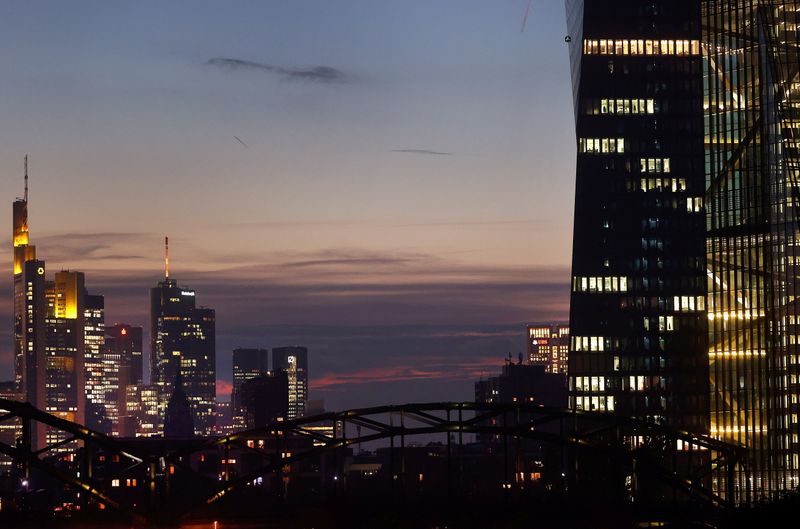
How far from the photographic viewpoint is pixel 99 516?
146250 mm

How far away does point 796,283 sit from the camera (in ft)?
638

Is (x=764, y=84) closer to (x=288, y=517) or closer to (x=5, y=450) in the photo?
(x=288, y=517)

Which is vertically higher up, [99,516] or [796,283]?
[796,283]

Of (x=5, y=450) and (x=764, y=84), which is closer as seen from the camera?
(x=5, y=450)

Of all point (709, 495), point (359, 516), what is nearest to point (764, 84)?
point (709, 495)

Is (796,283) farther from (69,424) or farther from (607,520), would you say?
(69,424)

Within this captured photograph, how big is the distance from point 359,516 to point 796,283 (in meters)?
63.5

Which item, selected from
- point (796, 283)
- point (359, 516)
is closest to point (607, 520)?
point (359, 516)

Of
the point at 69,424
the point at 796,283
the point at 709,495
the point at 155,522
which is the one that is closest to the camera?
the point at 69,424

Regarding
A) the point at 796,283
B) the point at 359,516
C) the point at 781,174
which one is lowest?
the point at 359,516

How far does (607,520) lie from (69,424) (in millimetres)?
43011

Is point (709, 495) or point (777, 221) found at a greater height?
point (777, 221)

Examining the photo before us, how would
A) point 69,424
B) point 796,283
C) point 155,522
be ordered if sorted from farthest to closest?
point 796,283
point 155,522
point 69,424

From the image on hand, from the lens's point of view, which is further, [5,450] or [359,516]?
→ [359,516]
